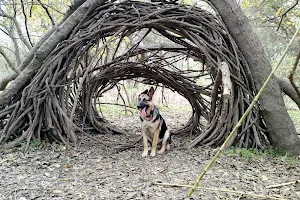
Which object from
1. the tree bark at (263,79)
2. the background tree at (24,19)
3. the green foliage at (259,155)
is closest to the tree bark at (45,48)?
the background tree at (24,19)

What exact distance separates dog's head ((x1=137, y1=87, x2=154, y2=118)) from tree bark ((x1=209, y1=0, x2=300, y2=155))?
1.42 meters

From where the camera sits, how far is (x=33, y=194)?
111 inches

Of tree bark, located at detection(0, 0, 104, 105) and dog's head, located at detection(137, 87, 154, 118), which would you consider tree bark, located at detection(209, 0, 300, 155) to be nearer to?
dog's head, located at detection(137, 87, 154, 118)

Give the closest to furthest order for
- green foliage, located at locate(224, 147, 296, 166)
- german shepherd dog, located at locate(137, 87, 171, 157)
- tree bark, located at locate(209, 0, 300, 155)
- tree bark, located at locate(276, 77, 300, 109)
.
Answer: green foliage, located at locate(224, 147, 296, 166), tree bark, located at locate(209, 0, 300, 155), tree bark, located at locate(276, 77, 300, 109), german shepherd dog, located at locate(137, 87, 171, 157)

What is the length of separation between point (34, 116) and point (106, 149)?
3.79 ft

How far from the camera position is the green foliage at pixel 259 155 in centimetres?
384

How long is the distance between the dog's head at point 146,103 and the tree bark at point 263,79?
1415mm

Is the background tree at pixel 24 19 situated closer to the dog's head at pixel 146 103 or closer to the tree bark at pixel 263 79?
the dog's head at pixel 146 103

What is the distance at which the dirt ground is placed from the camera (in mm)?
2824

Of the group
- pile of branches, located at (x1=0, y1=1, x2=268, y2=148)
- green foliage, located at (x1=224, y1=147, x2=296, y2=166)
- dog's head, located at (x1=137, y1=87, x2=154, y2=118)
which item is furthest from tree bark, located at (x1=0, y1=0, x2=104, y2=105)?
green foliage, located at (x1=224, y1=147, x2=296, y2=166)

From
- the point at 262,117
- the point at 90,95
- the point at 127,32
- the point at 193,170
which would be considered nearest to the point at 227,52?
the point at 262,117

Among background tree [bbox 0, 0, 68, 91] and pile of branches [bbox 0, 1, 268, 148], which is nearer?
pile of branches [bbox 0, 1, 268, 148]

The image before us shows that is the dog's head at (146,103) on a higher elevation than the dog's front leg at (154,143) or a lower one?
higher

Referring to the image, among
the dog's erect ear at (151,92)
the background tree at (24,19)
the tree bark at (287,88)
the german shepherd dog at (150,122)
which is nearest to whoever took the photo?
the tree bark at (287,88)
